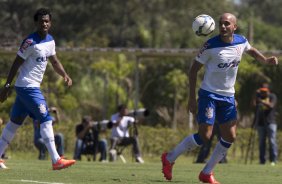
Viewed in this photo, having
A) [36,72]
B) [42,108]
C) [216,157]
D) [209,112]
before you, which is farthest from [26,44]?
[216,157]

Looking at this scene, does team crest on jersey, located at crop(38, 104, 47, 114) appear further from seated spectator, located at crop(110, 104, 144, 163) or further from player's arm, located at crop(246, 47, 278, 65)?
seated spectator, located at crop(110, 104, 144, 163)

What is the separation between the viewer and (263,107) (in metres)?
25.1

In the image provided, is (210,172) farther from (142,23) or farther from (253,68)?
(142,23)

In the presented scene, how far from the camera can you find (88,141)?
2597 cm

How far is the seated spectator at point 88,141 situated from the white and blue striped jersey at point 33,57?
11617 millimetres

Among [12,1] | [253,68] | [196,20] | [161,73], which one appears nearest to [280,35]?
[12,1]

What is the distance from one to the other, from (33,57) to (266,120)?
472 inches

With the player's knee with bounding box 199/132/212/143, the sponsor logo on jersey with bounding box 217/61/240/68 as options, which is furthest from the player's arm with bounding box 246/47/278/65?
the player's knee with bounding box 199/132/212/143

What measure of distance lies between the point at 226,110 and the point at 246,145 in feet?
52.0

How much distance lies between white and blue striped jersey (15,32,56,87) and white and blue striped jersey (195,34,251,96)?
2388 mm

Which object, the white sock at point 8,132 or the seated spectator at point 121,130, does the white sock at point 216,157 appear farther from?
the seated spectator at point 121,130

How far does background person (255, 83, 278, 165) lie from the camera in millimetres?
24938

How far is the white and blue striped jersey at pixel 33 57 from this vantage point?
14000mm

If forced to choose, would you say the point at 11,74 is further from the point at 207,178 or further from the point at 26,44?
the point at 207,178
